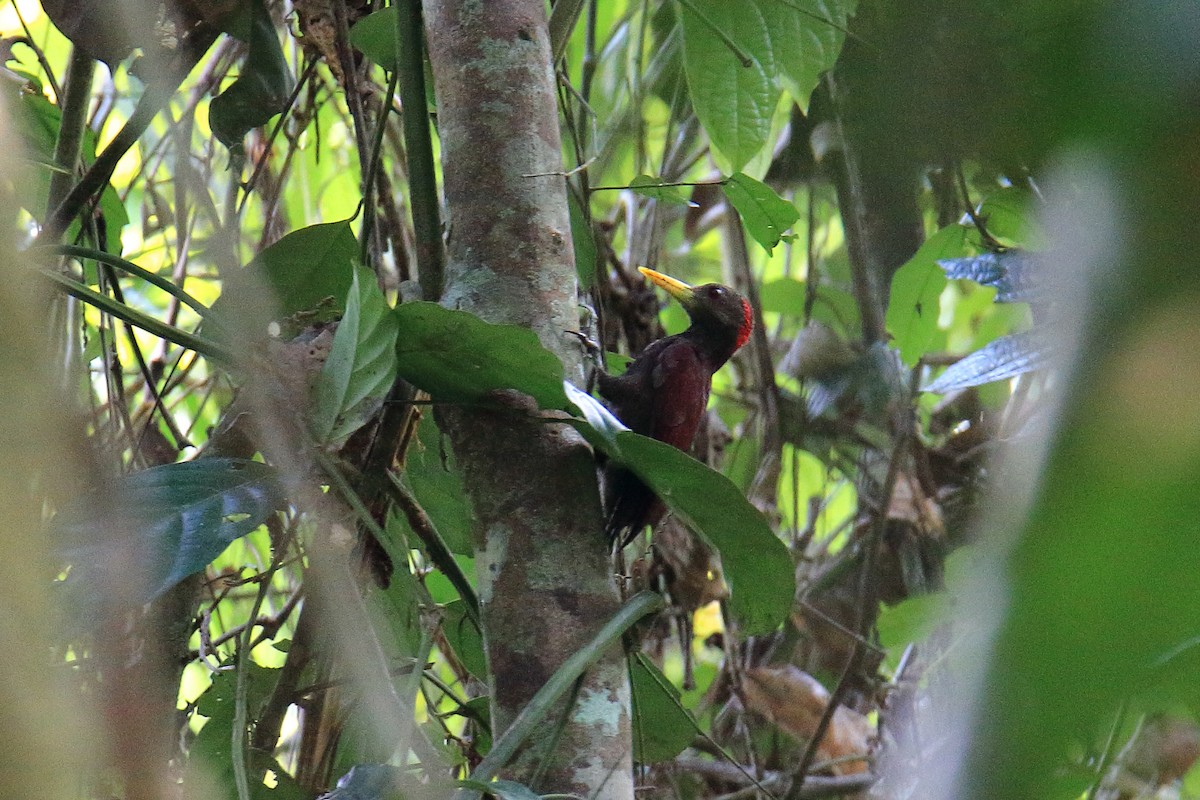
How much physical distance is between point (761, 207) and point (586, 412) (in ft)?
2.99

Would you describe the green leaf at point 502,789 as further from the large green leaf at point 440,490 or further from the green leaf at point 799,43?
the green leaf at point 799,43

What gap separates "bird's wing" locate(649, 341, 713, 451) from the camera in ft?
9.83

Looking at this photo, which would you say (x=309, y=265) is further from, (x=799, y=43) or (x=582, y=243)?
(x=799, y=43)

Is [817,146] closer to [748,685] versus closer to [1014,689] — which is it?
[748,685]

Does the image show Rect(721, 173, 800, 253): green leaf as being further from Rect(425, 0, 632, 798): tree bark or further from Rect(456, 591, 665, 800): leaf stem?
Rect(456, 591, 665, 800): leaf stem

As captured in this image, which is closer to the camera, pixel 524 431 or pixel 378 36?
pixel 524 431

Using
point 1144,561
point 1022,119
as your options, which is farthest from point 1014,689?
point 1022,119

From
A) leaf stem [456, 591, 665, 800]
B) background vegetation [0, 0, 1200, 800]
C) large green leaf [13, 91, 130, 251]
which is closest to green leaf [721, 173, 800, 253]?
background vegetation [0, 0, 1200, 800]

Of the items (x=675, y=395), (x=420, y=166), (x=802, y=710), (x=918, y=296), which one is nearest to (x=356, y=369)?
(x=420, y=166)

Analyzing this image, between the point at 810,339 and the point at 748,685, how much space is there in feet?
3.98

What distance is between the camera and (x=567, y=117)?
2.44 meters

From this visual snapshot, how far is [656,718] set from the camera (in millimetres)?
2082

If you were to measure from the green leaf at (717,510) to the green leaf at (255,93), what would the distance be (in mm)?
1037

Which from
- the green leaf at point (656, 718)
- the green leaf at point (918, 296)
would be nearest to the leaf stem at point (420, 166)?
the green leaf at point (656, 718)
